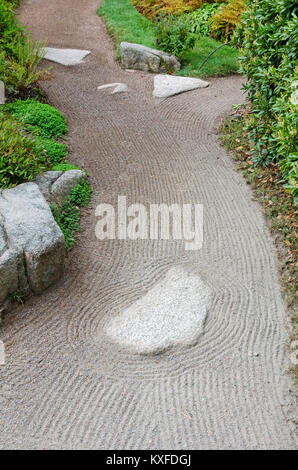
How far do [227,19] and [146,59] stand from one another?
2649 millimetres

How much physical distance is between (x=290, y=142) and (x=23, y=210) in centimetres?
318

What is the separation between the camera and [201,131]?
26.1 ft

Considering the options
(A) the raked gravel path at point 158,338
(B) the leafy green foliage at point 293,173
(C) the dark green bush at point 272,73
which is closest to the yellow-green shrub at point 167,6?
(C) the dark green bush at point 272,73

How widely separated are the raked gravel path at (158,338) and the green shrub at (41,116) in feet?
1.56

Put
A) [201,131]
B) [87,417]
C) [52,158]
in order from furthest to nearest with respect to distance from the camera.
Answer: [201,131] → [52,158] → [87,417]

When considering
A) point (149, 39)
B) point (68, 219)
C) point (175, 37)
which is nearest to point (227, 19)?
point (175, 37)

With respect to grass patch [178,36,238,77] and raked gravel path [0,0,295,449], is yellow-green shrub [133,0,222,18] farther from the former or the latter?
raked gravel path [0,0,295,449]

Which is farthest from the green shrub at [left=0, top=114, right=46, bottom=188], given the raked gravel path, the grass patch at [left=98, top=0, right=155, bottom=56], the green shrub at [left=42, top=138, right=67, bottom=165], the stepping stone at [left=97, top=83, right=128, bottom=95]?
the grass patch at [left=98, top=0, right=155, bottom=56]

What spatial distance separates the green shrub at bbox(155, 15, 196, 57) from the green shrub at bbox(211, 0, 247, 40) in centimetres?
110

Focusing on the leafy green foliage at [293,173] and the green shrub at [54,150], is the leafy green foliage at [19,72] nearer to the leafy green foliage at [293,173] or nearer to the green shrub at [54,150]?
the green shrub at [54,150]

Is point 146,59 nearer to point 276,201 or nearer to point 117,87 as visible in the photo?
point 117,87

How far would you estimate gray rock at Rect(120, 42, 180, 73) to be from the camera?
10.2 metres
